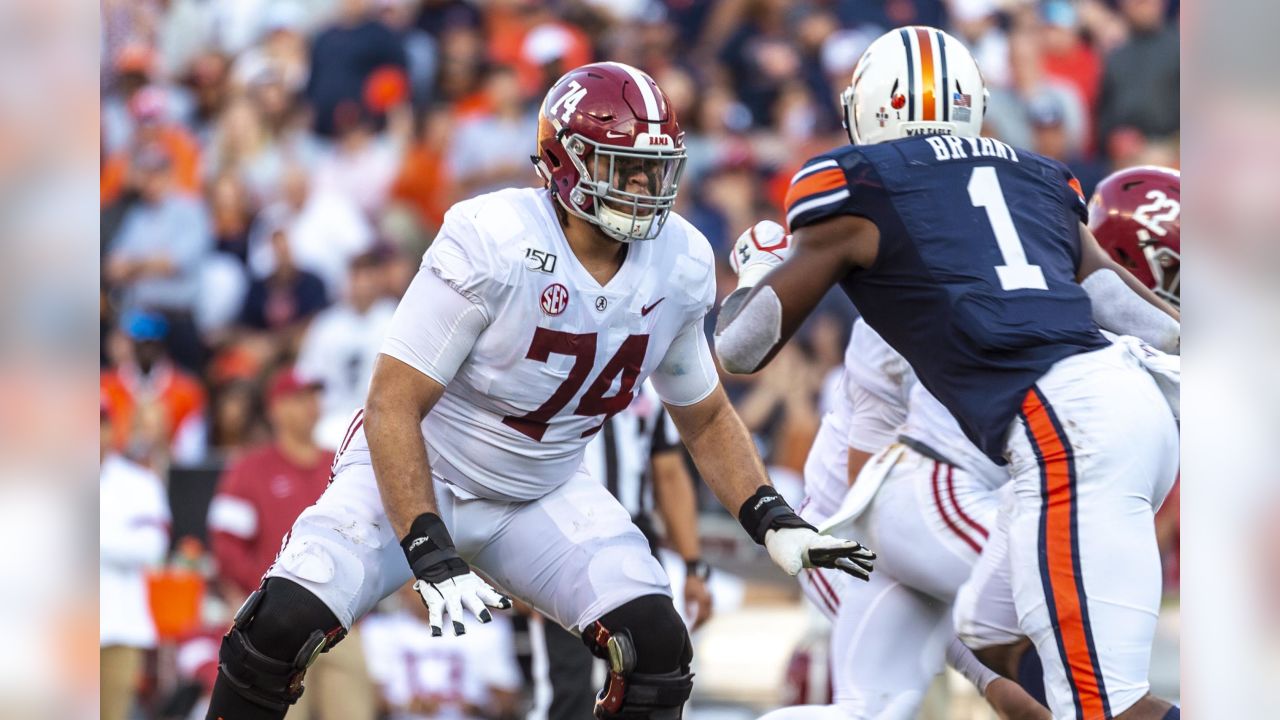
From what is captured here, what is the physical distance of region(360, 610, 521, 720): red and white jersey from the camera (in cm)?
745

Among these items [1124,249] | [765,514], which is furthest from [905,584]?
[1124,249]

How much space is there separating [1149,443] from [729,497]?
3.38ft

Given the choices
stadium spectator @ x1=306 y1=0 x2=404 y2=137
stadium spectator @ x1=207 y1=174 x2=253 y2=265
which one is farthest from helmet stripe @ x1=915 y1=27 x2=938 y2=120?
stadium spectator @ x1=306 y1=0 x2=404 y2=137

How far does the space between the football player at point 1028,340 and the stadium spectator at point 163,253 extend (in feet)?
22.5

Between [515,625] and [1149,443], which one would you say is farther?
[515,625]

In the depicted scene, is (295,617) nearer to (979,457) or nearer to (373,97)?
(979,457)

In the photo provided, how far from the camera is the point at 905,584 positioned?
178 inches

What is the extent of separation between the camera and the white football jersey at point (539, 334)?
12.0 feet

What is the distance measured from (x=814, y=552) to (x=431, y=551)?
85 centimetres

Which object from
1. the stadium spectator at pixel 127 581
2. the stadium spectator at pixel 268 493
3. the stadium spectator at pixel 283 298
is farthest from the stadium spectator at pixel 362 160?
the stadium spectator at pixel 268 493

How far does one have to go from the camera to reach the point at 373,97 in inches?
432

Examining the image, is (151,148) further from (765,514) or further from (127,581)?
(765,514)

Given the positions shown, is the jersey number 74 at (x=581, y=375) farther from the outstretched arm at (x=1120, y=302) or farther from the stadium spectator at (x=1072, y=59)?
the stadium spectator at (x=1072, y=59)
